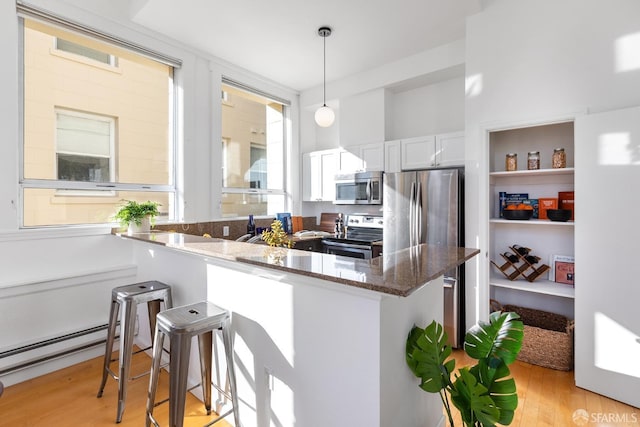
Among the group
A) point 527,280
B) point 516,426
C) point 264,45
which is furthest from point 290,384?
point 264,45

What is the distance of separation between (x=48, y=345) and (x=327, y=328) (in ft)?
8.36

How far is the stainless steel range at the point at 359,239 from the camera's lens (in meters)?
3.70

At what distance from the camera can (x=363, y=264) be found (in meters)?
1.47

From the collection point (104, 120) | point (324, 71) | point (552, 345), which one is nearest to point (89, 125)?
point (104, 120)

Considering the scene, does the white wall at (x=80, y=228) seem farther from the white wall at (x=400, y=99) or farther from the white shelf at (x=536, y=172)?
the white shelf at (x=536, y=172)

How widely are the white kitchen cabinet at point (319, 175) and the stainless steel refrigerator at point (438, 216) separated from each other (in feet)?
4.44

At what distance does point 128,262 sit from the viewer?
3.05 metres

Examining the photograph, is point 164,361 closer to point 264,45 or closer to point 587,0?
point 264,45

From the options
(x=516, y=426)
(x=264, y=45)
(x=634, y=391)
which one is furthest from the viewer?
(x=264, y=45)

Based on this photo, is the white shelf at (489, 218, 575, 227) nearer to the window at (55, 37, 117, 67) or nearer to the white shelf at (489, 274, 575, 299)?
the white shelf at (489, 274, 575, 299)

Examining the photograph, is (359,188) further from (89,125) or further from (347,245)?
(89,125)

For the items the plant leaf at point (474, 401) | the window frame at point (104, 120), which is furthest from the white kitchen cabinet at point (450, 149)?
the window frame at point (104, 120)

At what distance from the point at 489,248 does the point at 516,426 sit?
1516mm

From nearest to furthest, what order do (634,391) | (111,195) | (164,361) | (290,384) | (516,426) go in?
1. (290,384)
2. (516,426)
3. (634,391)
4. (164,361)
5. (111,195)
